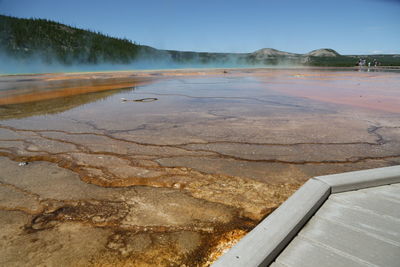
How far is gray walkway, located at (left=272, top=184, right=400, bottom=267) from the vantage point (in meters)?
1.28

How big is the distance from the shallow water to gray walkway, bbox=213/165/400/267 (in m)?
0.40

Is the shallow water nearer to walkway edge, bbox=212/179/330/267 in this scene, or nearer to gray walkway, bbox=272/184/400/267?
walkway edge, bbox=212/179/330/267

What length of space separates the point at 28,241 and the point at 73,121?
4.09 meters

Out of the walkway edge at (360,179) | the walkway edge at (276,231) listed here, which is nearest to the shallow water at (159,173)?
the walkway edge at (276,231)

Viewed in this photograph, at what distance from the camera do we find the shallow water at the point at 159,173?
179cm

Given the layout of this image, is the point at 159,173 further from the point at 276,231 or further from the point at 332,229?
the point at 332,229

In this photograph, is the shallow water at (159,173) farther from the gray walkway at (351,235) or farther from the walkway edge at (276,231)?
the gray walkway at (351,235)

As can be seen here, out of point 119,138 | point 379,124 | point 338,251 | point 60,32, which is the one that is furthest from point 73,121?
point 60,32

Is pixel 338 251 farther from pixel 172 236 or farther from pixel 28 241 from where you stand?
pixel 28 241

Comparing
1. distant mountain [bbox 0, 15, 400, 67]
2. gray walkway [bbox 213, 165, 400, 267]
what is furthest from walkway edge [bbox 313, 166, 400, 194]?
distant mountain [bbox 0, 15, 400, 67]

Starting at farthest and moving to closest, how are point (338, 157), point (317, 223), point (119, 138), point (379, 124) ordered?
point (379, 124), point (119, 138), point (338, 157), point (317, 223)

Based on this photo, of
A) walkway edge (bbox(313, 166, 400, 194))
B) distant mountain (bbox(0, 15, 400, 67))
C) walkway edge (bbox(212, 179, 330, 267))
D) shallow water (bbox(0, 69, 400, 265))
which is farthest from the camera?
distant mountain (bbox(0, 15, 400, 67))

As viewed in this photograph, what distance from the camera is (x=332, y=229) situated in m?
1.51

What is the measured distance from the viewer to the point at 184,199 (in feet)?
7.72
